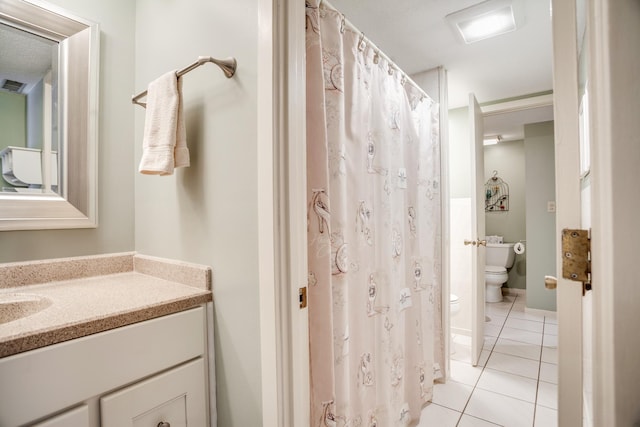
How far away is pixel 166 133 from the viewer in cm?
105

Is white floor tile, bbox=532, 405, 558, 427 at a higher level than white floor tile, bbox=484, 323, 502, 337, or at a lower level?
higher

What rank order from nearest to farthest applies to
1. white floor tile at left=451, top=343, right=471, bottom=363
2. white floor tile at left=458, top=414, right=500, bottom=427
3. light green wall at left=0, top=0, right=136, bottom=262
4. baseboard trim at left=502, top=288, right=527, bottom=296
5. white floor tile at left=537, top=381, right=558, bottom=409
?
light green wall at left=0, top=0, right=136, bottom=262, white floor tile at left=458, top=414, right=500, bottom=427, white floor tile at left=537, top=381, right=558, bottom=409, white floor tile at left=451, top=343, right=471, bottom=363, baseboard trim at left=502, top=288, right=527, bottom=296

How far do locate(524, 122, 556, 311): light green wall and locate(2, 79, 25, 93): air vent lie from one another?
433 cm

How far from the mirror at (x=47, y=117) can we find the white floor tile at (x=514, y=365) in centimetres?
280

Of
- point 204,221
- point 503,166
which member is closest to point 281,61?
point 204,221

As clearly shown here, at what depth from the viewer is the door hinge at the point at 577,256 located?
54 centimetres

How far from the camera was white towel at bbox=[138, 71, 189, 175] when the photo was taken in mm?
1045

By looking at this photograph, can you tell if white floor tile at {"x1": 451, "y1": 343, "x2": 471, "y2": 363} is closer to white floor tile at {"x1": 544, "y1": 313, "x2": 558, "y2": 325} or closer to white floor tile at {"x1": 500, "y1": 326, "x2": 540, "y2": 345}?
white floor tile at {"x1": 500, "y1": 326, "x2": 540, "y2": 345}

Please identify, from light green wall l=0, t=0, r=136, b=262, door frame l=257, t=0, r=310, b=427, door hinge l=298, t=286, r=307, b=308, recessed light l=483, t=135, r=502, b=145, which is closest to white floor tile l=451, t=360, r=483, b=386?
door frame l=257, t=0, r=310, b=427

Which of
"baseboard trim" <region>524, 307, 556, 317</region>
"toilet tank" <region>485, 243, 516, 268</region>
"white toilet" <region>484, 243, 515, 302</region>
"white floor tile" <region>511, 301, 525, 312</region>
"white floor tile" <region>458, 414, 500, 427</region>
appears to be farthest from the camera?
"toilet tank" <region>485, 243, 516, 268</region>

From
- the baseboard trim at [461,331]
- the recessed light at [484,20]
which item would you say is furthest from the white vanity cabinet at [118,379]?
the baseboard trim at [461,331]

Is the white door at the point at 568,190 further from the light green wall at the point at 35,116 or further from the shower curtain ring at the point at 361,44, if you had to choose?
the light green wall at the point at 35,116

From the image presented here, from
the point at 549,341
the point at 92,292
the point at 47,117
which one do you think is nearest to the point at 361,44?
the point at 47,117

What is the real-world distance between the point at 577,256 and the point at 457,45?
197 centimetres
